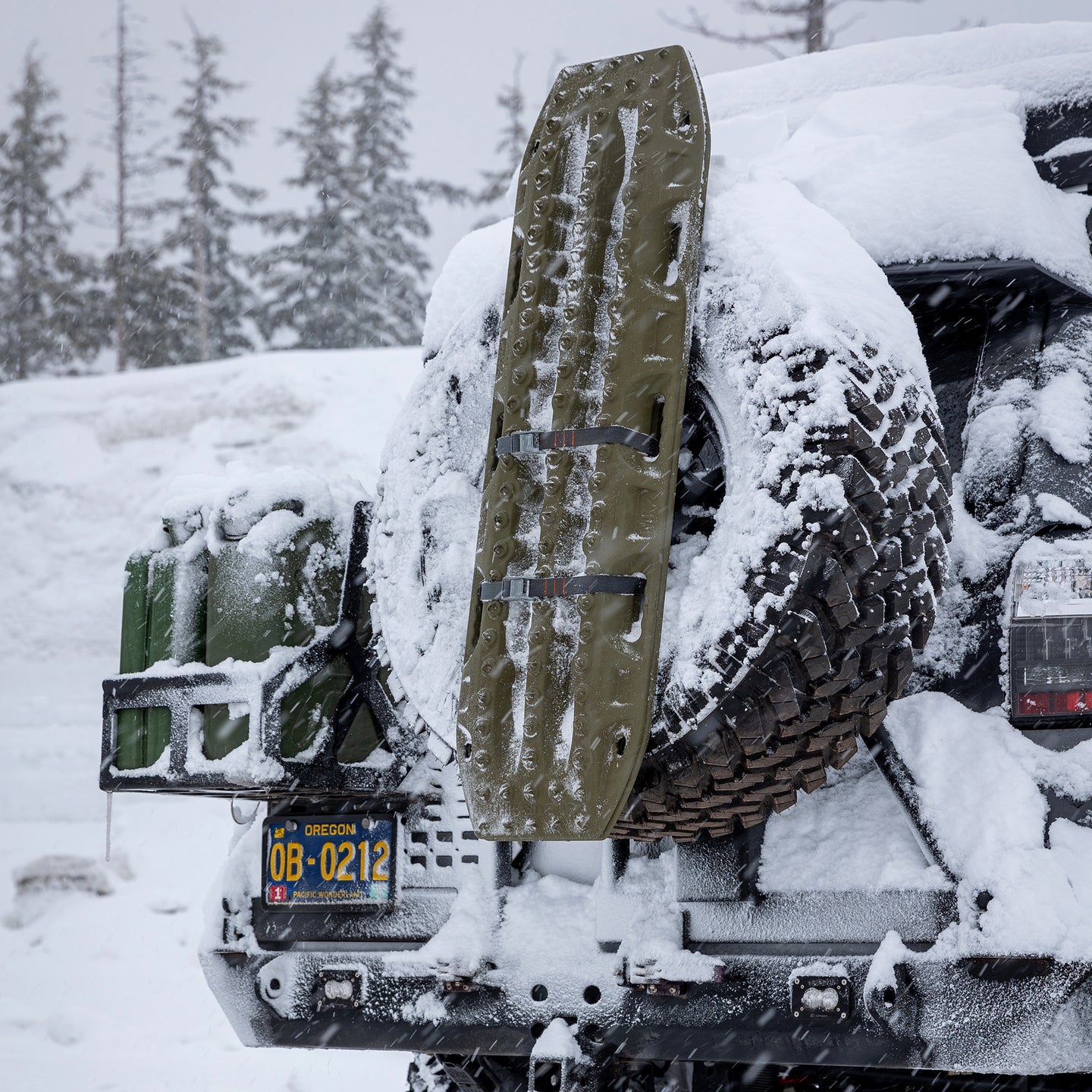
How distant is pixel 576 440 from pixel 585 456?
0.04m

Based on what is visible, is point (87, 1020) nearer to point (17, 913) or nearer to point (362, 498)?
point (17, 913)

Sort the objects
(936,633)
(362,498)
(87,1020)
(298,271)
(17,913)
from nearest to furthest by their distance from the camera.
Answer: (936,633)
(362,498)
(87,1020)
(17,913)
(298,271)

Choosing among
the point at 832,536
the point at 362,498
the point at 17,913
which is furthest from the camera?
the point at 17,913

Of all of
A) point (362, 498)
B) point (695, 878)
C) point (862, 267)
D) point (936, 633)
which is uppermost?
point (862, 267)

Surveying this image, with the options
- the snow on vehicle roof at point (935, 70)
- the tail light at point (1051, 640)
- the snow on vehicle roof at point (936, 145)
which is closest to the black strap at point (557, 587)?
the tail light at point (1051, 640)

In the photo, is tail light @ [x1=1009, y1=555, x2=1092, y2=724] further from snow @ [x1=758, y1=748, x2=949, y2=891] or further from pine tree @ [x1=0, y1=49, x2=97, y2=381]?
pine tree @ [x1=0, y1=49, x2=97, y2=381]

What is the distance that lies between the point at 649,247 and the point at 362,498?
41.4 inches

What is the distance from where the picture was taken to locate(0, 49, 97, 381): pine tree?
28.3m

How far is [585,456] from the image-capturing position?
7.43 feet

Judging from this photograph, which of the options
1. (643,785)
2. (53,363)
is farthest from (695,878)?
(53,363)

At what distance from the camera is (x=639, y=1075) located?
9.32ft

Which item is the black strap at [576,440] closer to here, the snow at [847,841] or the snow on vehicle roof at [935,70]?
the snow at [847,841]

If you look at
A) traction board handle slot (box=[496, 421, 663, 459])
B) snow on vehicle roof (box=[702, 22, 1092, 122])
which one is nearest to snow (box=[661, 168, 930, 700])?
traction board handle slot (box=[496, 421, 663, 459])

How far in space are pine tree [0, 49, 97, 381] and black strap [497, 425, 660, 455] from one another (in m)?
27.6
